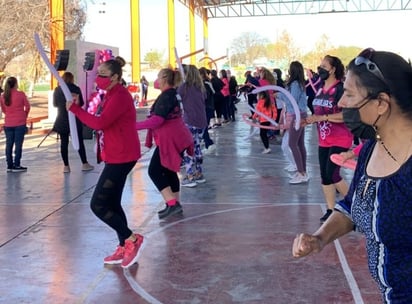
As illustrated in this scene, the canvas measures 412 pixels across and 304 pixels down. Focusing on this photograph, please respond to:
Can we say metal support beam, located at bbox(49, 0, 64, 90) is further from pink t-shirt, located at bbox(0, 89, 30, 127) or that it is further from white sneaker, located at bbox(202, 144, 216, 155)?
pink t-shirt, located at bbox(0, 89, 30, 127)

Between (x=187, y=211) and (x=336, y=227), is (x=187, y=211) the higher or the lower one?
the lower one

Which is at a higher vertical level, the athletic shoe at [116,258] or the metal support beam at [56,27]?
the metal support beam at [56,27]

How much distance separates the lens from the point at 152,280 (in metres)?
5.22

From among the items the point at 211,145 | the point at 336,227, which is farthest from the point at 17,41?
the point at 336,227

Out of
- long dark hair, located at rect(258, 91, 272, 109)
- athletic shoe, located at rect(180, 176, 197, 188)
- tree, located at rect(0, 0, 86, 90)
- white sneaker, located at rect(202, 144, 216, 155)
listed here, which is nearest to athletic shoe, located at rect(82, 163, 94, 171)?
athletic shoe, located at rect(180, 176, 197, 188)

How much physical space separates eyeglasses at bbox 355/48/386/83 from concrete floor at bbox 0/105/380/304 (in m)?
2.73

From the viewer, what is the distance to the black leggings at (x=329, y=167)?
6695mm

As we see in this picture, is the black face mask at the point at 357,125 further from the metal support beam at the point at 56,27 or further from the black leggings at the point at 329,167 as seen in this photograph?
the metal support beam at the point at 56,27

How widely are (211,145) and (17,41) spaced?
66.3 feet

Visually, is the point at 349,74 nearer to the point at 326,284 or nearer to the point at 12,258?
the point at 326,284

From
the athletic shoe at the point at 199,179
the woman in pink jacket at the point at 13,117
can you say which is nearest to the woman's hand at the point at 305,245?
the athletic shoe at the point at 199,179

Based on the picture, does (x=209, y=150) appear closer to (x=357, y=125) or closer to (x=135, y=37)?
(x=357, y=125)

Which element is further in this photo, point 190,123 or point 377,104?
point 190,123

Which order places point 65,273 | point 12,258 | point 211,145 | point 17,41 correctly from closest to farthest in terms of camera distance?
point 65,273
point 12,258
point 211,145
point 17,41
